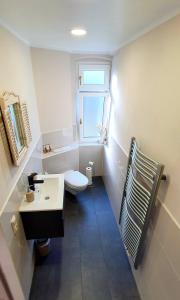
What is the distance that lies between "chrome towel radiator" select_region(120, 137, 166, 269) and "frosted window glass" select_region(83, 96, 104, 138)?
1.64 m

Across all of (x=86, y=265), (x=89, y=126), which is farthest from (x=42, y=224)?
(x=89, y=126)

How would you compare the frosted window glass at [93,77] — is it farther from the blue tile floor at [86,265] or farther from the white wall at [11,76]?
the blue tile floor at [86,265]

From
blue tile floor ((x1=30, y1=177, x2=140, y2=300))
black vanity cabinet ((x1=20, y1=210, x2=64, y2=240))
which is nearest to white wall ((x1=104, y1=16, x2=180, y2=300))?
blue tile floor ((x1=30, y1=177, x2=140, y2=300))

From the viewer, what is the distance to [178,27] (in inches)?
45.8

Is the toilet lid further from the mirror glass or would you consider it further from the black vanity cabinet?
the mirror glass

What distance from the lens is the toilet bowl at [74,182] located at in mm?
2914

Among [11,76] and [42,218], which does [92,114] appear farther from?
[42,218]

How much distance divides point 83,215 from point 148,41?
8.23 ft

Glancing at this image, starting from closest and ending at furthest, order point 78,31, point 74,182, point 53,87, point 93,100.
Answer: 1. point 78,31
2. point 53,87
3. point 74,182
4. point 93,100

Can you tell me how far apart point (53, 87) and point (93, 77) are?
2.55ft

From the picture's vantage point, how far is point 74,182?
295cm

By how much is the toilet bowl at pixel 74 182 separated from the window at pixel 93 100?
0.80 meters

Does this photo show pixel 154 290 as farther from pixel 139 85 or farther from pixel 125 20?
pixel 125 20

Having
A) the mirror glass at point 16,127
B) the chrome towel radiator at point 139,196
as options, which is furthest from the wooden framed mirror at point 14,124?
the chrome towel radiator at point 139,196
